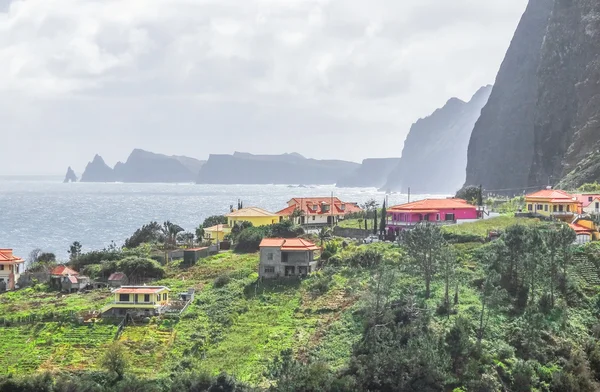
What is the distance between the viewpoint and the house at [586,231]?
2589 inches

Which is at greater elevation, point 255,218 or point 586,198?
point 586,198

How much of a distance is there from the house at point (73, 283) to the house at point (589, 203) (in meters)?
50.7

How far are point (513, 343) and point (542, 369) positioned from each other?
10.7 ft

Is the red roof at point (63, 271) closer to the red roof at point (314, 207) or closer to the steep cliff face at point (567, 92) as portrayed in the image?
the red roof at point (314, 207)

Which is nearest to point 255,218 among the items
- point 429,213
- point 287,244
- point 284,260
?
point 429,213

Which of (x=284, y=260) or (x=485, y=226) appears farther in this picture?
(x=485, y=226)

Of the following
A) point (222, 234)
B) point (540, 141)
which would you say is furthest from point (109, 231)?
point (540, 141)

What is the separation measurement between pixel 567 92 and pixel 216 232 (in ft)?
368

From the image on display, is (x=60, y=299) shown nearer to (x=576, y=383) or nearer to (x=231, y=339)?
(x=231, y=339)

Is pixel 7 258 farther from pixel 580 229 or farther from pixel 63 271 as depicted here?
pixel 580 229

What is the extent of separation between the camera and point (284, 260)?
64688mm

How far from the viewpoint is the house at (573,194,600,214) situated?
77375 millimetres

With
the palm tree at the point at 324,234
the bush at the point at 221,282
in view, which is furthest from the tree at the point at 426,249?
the palm tree at the point at 324,234

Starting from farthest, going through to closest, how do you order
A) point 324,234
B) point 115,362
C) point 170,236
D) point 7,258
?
point 170,236 → point 324,234 → point 7,258 → point 115,362
